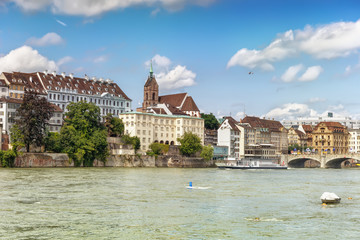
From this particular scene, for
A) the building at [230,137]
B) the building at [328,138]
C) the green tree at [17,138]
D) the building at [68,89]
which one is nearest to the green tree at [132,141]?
the building at [68,89]

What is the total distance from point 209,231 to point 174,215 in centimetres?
509

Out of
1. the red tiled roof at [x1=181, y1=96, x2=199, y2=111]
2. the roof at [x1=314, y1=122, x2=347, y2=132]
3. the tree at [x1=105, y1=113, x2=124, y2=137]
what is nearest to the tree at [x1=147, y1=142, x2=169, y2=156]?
the tree at [x1=105, y1=113, x2=124, y2=137]

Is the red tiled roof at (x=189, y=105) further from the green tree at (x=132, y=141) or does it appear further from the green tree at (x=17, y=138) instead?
the green tree at (x=17, y=138)

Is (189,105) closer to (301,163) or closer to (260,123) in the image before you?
(260,123)

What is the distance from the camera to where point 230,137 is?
151 m

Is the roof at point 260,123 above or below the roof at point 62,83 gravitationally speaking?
below

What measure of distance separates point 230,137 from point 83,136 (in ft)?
209

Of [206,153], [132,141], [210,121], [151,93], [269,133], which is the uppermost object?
[151,93]

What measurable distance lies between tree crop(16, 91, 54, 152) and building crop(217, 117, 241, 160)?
71.8 m

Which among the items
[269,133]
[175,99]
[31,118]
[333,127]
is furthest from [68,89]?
[333,127]

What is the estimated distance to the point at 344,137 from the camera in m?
186

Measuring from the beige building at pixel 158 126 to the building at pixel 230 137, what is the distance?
20748 millimetres

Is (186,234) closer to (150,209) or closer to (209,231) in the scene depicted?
(209,231)

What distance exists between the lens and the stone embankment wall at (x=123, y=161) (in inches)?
3285
